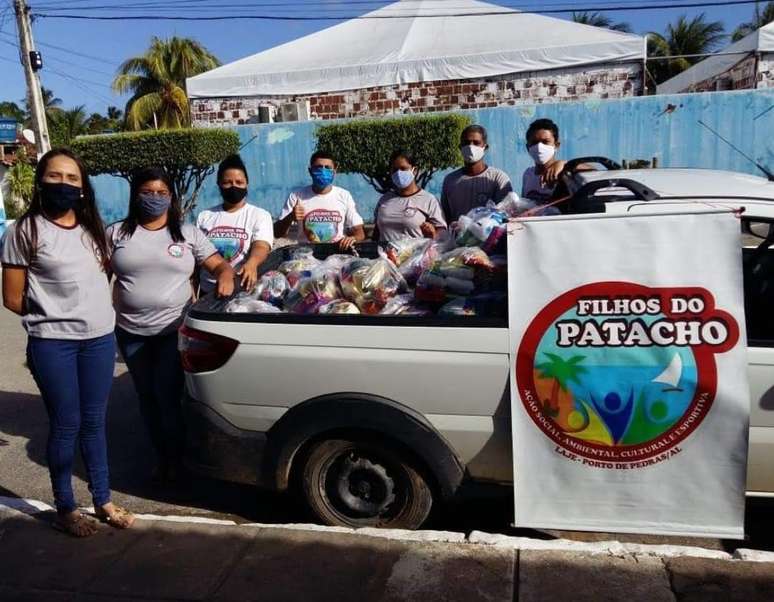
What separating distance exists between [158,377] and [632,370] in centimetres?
240

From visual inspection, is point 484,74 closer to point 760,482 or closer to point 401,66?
point 401,66

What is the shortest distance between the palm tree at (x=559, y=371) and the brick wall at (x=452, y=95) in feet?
49.7

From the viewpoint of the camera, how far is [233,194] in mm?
4469

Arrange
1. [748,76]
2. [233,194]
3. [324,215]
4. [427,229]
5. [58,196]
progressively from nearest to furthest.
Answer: [58,196] < [233,194] < [427,229] < [324,215] < [748,76]

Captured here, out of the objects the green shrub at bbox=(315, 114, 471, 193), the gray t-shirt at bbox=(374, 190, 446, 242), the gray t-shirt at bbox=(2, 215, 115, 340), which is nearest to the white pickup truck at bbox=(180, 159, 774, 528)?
the gray t-shirt at bbox=(2, 215, 115, 340)

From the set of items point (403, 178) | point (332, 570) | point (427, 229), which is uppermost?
point (403, 178)

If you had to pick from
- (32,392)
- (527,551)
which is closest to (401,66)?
(32,392)

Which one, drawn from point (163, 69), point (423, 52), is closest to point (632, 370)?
point (423, 52)

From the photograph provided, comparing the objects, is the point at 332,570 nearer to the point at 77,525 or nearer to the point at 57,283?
the point at 77,525

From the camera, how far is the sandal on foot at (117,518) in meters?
3.30

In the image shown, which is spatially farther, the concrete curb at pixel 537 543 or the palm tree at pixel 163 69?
the palm tree at pixel 163 69

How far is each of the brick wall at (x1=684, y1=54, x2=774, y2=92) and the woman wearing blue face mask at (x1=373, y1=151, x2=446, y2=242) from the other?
12.8m

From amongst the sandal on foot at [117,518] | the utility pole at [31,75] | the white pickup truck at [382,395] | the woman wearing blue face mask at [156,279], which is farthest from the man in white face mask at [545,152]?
the utility pole at [31,75]

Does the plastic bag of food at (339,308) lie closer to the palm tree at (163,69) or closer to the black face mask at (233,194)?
the black face mask at (233,194)
